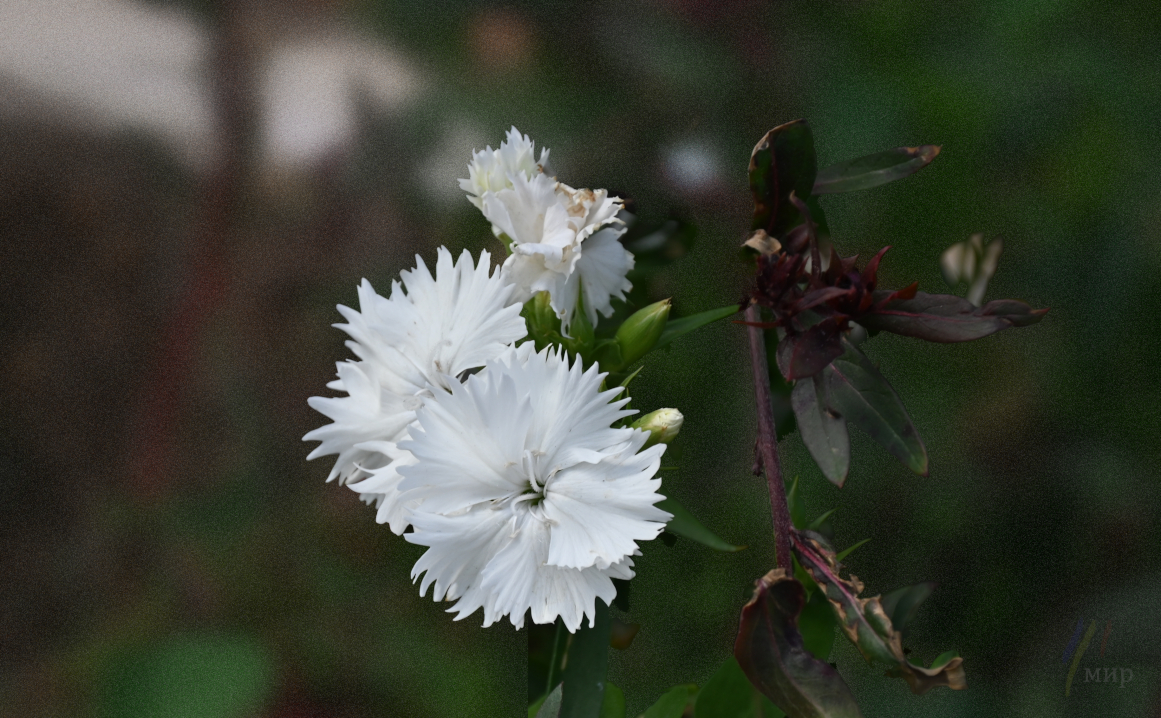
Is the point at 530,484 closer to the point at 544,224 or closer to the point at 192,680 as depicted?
the point at 544,224

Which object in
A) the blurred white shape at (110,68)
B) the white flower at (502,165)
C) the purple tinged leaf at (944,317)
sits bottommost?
the purple tinged leaf at (944,317)

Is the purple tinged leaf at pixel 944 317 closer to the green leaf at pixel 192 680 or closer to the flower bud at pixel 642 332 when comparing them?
the flower bud at pixel 642 332

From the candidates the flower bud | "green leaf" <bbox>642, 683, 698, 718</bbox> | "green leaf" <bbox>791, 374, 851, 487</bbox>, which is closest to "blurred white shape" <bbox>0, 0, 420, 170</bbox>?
the flower bud

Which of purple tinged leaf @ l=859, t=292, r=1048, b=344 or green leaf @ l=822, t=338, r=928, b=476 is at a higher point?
purple tinged leaf @ l=859, t=292, r=1048, b=344

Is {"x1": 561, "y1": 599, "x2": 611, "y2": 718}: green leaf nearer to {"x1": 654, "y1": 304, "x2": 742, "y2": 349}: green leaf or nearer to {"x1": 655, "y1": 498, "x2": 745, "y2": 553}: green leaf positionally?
{"x1": 655, "y1": 498, "x2": 745, "y2": 553}: green leaf

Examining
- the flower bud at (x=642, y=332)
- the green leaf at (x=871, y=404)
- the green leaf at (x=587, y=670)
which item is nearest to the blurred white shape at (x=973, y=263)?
the green leaf at (x=871, y=404)

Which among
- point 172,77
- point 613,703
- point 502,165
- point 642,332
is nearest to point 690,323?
point 642,332
